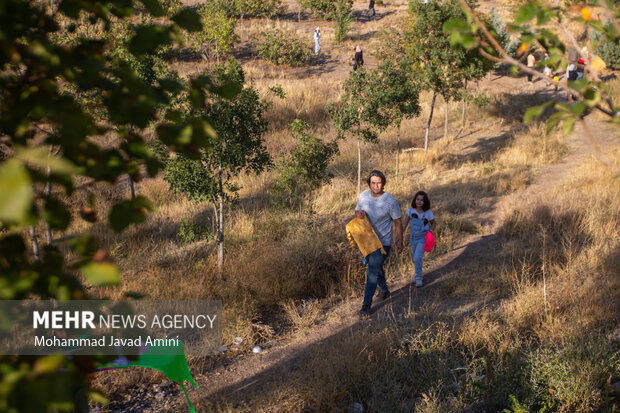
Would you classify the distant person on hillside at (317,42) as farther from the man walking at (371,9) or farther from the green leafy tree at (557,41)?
the green leafy tree at (557,41)

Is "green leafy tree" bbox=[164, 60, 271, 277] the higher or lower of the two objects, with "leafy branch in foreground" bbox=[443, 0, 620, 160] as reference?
lower

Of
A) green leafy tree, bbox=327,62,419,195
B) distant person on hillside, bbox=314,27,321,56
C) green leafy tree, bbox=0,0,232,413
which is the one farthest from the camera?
distant person on hillside, bbox=314,27,321,56

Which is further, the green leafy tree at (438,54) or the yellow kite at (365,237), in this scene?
the green leafy tree at (438,54)

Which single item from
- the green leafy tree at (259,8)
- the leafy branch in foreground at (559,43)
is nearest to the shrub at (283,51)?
the green leafy tree at (259,8)

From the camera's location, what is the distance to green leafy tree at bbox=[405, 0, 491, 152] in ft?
47.5

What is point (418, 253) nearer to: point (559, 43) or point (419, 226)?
point (419, 226)

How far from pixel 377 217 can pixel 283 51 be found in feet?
75.7

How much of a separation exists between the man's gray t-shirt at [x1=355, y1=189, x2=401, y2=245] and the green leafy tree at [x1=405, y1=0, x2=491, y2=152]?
33.8 ft

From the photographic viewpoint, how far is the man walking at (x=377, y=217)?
18.4 feet

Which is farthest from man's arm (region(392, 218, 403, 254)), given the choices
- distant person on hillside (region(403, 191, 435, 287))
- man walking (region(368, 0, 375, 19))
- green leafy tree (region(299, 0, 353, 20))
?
man walking (region(368, 0, 375, 19))

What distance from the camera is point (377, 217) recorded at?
562cm

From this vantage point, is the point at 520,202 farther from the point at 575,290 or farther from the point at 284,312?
the point at 284,312

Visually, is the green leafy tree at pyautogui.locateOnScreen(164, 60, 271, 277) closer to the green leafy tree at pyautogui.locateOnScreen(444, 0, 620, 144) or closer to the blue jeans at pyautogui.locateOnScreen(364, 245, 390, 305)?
the blue jeans at pyautogui.locateOnScreen(364, 245, 390, 305)

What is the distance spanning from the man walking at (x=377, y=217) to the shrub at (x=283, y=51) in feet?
72.5
